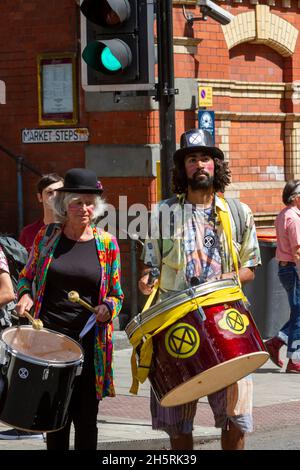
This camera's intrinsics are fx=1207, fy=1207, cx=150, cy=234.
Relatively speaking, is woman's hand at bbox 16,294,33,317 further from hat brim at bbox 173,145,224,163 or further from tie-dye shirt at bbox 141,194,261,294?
hat brim at bbox 173,145,224,163

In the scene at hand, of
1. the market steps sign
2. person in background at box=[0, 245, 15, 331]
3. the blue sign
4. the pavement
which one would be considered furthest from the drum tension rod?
the market steps sign

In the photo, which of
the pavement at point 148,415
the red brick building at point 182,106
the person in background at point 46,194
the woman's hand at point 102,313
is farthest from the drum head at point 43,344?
the red brick building at point 182,106

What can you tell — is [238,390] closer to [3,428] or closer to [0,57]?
[3,428]

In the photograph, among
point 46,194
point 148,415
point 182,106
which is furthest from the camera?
point 182,106

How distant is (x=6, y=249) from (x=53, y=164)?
5915 mm

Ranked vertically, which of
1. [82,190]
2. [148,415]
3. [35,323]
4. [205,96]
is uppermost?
[205,96]

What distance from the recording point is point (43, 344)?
22.0 ft

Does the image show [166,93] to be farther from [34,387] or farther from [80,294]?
[34,387]

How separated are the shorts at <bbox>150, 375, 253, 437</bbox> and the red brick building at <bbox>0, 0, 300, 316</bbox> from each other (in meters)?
7.54

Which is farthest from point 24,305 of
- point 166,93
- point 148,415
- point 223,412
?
point 148,415

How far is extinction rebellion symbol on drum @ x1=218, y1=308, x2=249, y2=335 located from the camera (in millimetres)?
6266

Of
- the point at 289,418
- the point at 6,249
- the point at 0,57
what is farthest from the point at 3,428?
the point at 0,57

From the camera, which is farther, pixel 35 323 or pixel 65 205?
Result: pixel 65 205

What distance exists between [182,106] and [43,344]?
800 centimetres
